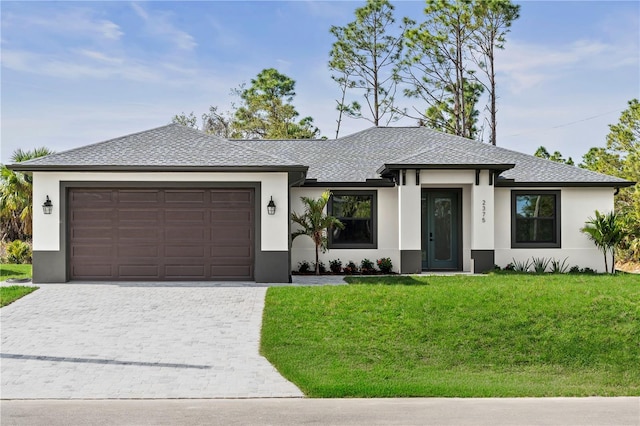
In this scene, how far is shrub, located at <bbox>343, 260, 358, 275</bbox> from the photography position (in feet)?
62.3

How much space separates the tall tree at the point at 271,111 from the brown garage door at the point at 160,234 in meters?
23.6

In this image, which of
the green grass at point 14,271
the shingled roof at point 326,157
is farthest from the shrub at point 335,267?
the green grass at point 14,271

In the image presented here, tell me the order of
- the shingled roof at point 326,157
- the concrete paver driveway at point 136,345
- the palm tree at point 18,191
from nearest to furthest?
the concrete paver driveway at point 136,345
the shingled roof at point 326,157
the palm tree at point 18,191

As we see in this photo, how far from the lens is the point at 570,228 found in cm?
1984

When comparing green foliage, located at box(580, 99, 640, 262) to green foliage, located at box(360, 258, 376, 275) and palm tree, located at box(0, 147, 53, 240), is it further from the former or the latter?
palm tree, located at box(0, 147, 53, 240)

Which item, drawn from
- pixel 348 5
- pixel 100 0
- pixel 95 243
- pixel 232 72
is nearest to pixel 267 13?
pixel 100 0

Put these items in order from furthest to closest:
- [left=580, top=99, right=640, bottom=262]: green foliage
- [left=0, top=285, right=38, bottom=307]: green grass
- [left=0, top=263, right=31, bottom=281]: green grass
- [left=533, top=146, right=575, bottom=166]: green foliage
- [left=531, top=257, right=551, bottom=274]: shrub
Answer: [left=533, top=146, right=575, bottom=166]: green foliage
[left=580, top=99, right=640, bottom=262]: green foliage
[left=531, top=257, right=551, bottom=274]: shrub
[left=0, top=263, right=31, bottom=281]: green grass
[left=0, top=285, right=38, bottom=307]: green grass

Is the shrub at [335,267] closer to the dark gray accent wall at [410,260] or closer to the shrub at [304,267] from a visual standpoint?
the shrub at [304,267]

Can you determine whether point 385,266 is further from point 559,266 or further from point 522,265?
point 559,266

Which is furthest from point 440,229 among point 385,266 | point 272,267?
point 272,267

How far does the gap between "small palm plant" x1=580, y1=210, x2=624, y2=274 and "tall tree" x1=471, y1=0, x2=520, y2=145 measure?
50.8ft

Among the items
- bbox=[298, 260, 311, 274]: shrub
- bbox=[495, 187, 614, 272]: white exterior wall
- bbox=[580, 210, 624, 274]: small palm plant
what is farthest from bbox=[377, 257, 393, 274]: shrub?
bbox=[580, 210, 624, 274]: small palm plant

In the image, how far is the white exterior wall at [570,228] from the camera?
19.6 metres

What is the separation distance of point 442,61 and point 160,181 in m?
22.4
